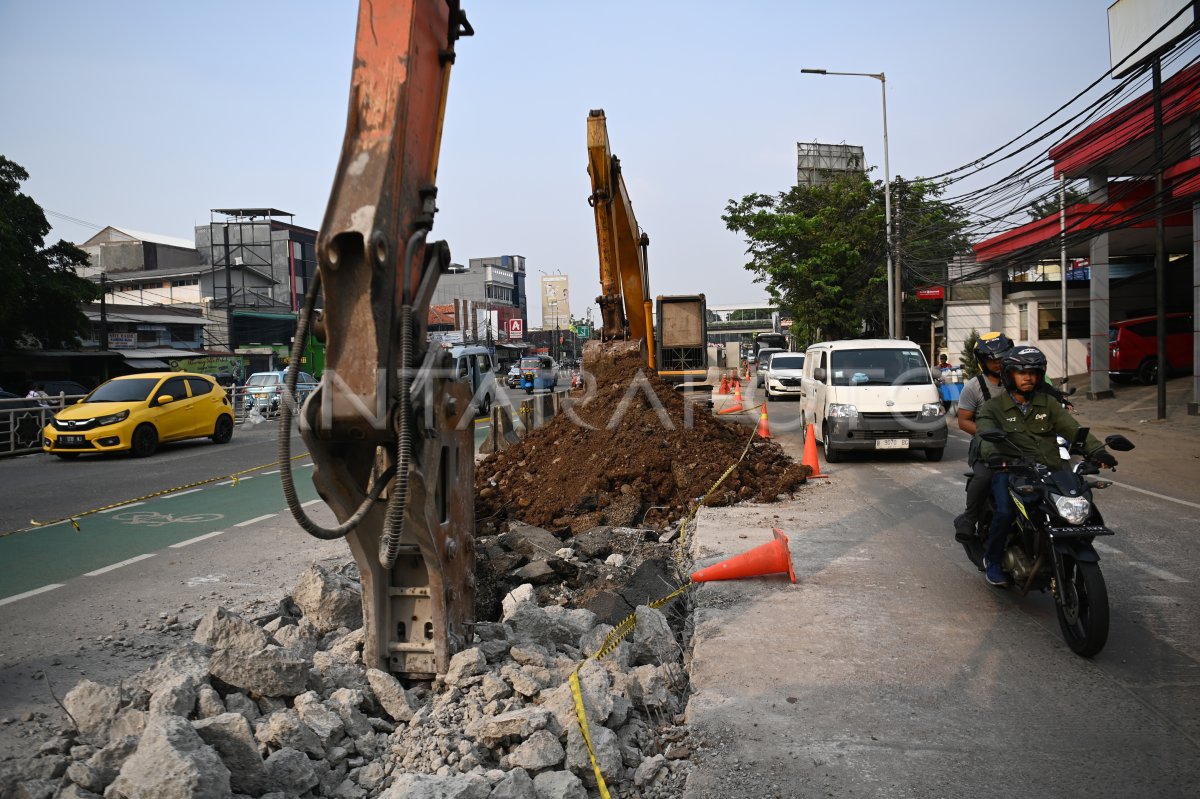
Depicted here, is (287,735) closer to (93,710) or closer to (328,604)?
(93,710)

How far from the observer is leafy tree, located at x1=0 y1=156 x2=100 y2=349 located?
93.8ft

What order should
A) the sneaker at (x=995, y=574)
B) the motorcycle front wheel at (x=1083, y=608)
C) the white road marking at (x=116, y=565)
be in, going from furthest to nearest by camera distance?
the white road marking at (x=116, y=565)
the sneaker at (x=995, y=574)
the motorcycle front wheel at (x=1083, y=608)

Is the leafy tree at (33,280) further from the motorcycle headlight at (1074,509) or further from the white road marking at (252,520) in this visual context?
the motorcycle headlight at (1074,509)

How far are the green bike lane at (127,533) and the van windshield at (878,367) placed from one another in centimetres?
836

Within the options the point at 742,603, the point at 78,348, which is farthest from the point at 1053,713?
the point at 78,348

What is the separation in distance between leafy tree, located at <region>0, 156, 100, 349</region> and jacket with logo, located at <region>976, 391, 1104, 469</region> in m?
30.2

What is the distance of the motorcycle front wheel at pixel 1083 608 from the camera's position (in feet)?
15.8

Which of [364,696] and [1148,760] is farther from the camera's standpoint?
[364,696]

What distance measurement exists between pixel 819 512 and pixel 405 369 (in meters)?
6.78

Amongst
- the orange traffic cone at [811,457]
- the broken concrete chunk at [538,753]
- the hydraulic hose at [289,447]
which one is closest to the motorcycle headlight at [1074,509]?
the broken concrete chunk at [538,753]

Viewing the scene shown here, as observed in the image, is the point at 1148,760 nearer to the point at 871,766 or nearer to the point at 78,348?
the point at 871,766

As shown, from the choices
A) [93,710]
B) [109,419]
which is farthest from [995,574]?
[109,419]

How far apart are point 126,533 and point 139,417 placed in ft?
29.6

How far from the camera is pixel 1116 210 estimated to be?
968 inches
